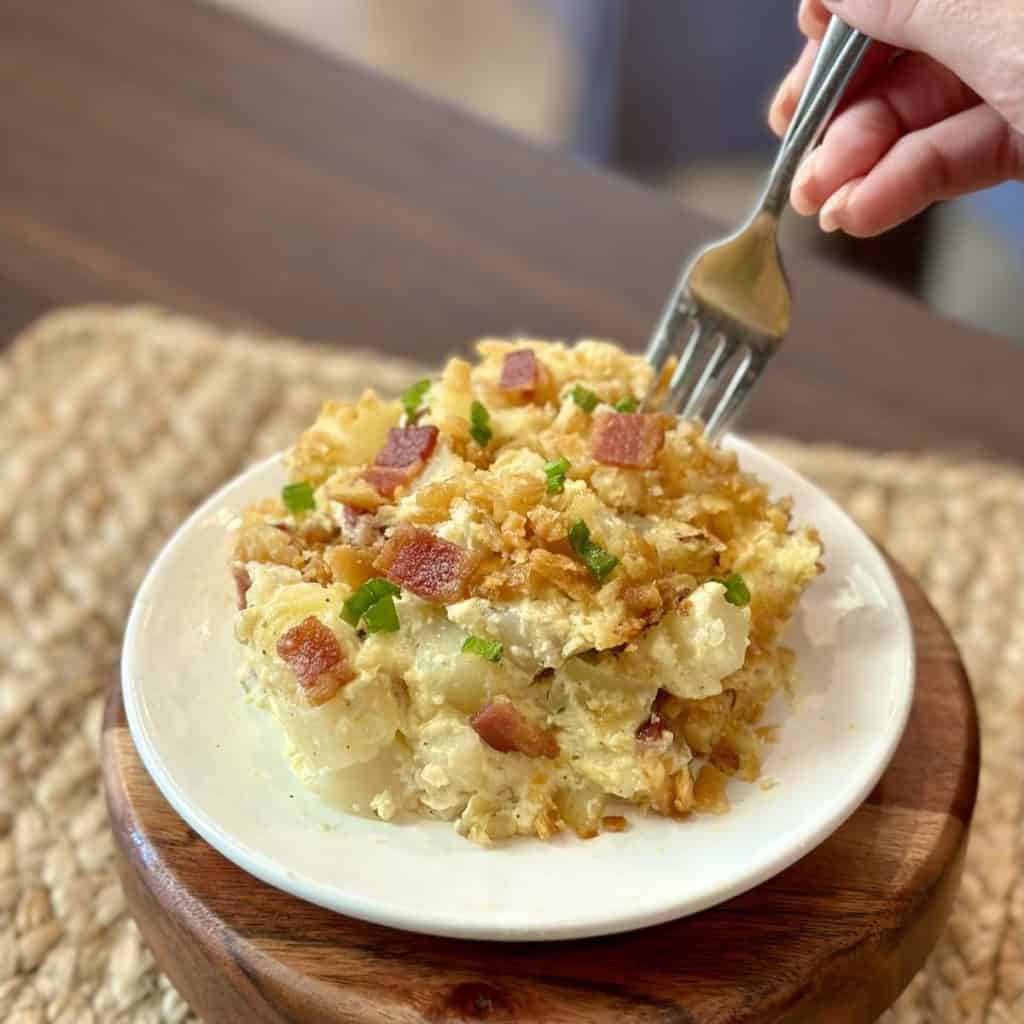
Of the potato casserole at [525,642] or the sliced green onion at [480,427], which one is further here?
the sliced green onion at [480,427]

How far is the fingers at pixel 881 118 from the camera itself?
5.01 ft

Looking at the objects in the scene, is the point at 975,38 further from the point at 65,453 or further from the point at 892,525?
the point at 65,453

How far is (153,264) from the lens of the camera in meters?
2.70

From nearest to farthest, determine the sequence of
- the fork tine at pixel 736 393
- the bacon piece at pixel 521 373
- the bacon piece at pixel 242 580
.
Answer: the bacon piece at pixel 242 580 < the bacon piece at pixel 521 373 < the fork tine at pixel 736 393

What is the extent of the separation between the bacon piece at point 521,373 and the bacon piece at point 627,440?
113 millimetres

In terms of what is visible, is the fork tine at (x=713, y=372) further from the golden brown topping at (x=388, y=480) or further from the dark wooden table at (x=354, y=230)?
the dark wooden table at (x=354, y=230)

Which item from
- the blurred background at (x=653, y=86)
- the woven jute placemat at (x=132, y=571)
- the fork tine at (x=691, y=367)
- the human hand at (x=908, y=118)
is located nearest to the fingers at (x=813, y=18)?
the human hand at (x=908, y=118)

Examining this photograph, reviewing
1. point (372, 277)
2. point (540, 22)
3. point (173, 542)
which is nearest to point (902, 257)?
point (540, 22)

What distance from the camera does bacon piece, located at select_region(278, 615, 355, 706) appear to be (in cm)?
122

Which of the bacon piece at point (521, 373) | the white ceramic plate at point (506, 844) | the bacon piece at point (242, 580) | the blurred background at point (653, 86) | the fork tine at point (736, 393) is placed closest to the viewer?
the white ceramic plate at point (506, 844)

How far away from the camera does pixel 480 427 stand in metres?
1.46

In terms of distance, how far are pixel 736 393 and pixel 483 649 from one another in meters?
0.56

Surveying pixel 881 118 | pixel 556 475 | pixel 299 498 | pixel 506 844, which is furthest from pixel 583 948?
pixel 881 118

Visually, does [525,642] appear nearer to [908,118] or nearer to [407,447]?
[407,447]
